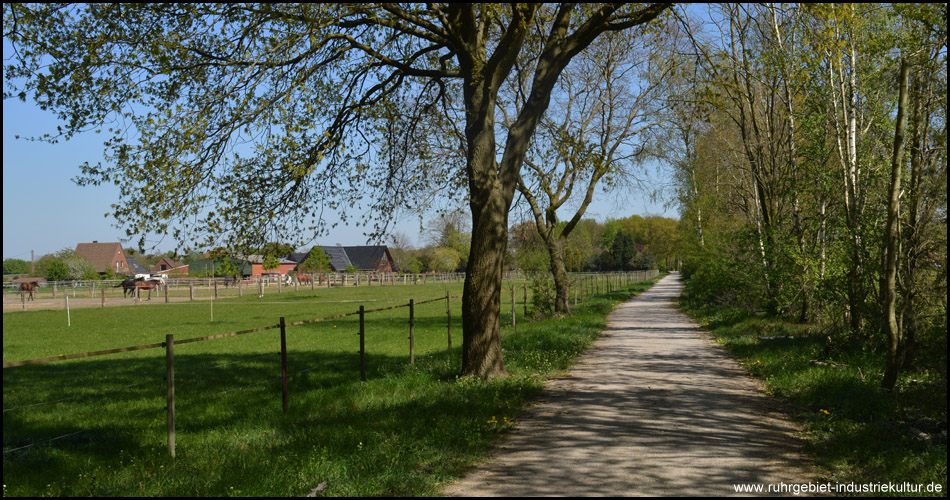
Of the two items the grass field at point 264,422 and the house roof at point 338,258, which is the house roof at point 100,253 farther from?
the grass field at point 264,422

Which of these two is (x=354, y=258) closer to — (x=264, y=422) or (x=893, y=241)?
(x=264, y=422)

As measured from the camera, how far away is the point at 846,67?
12.3 m

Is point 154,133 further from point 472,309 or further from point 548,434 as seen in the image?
point 548,434

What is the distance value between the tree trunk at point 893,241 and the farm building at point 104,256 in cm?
11766

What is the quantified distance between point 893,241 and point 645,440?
4.14m

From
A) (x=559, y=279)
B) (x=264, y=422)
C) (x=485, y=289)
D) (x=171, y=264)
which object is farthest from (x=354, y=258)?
(x=264, y=422)

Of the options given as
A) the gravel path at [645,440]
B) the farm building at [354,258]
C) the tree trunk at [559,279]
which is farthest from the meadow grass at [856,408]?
the farm building at [354,258]

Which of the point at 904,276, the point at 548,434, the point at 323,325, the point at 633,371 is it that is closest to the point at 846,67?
the point at 904,276

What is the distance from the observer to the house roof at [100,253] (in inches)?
4326

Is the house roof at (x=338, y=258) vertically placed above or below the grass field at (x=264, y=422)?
above

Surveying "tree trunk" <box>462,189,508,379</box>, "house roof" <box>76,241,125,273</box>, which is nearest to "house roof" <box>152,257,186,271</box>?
"tree trunk" <box>462,189,508,379</box>

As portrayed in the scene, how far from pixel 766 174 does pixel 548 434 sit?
15.2 m

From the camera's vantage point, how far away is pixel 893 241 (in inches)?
331

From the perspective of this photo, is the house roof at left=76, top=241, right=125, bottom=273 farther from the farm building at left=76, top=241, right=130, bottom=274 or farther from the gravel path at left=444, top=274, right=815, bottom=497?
the gravel path at left=444, top=274, right=815, bottom=497
